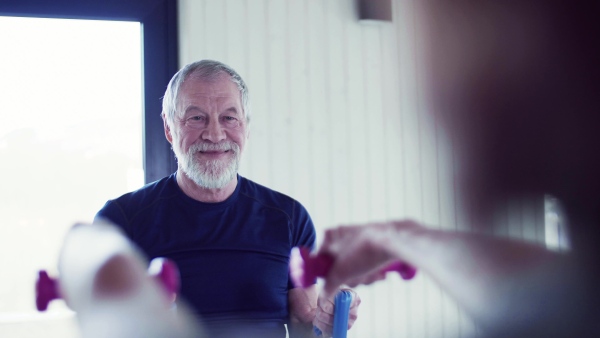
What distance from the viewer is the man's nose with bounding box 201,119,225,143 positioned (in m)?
0.99

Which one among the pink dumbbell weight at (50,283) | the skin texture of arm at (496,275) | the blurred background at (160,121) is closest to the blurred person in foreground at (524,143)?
the skin texture of arm at (496,275)

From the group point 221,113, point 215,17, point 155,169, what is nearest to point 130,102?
point 155,169

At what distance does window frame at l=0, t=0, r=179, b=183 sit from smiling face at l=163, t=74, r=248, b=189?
311 millimetres

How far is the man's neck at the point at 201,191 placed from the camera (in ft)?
3.18

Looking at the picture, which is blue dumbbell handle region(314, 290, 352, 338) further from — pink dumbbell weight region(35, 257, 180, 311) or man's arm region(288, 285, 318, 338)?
man's arm region(288, 285, 318, 338)

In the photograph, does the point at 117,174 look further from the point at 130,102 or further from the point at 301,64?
the point at 301,64

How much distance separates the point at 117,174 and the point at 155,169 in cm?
9

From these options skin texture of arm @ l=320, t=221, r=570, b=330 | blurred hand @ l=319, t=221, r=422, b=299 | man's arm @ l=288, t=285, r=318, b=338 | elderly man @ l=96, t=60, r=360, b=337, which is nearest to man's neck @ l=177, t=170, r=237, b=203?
elderly man @ l=96, t=60, r=360, b=337

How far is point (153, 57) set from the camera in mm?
1305

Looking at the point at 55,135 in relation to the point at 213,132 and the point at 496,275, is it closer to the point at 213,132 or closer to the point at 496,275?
the point at 213,132

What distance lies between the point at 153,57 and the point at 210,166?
1.47ft

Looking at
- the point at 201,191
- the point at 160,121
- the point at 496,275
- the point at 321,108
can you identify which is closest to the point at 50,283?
the point at 201,191

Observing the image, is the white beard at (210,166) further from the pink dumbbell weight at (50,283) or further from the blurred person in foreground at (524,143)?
the blurred person in foreground at (524,143)

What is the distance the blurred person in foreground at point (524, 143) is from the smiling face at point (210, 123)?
0.83 m
